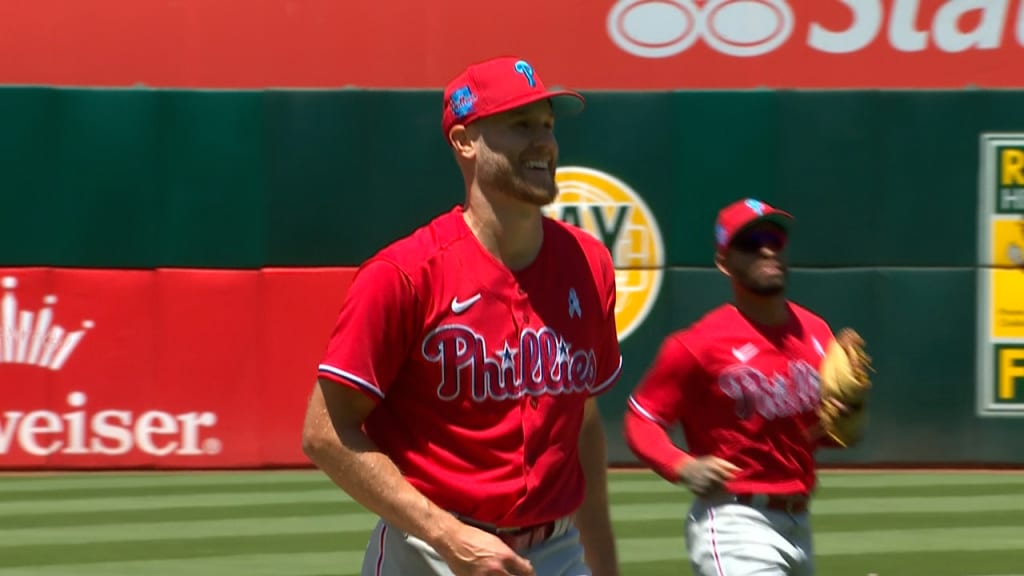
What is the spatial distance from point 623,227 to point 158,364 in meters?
3.33

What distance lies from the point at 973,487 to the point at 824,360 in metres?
6.20

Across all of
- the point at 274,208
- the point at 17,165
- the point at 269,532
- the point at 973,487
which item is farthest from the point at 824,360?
the point at 17,165

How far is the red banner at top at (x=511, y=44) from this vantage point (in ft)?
52.7

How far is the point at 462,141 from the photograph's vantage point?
11.8 feet

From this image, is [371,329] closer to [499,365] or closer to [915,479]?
[499,365]

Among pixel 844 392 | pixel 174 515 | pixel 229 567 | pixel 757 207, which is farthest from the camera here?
pixel 174 515

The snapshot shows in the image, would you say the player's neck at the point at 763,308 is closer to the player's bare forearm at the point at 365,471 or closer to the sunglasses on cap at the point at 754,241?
the sunglasses on cap at the point at 754,241

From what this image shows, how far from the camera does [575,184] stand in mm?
11625

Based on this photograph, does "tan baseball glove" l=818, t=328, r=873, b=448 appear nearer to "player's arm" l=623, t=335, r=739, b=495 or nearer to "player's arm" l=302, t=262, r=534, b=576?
"player's arm" l=623, t=335, r=739, b=495

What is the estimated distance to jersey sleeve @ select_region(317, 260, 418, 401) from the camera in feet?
11.1

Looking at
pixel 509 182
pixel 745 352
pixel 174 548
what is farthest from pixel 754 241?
pixel 174 548

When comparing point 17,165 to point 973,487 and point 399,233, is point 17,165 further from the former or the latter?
point 973,487

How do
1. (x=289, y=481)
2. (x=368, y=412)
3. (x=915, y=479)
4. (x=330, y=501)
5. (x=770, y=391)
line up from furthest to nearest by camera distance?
(x=915, y=479) < (x=289, y=481) < (x=330, y=501) < (x=770, y=391) < (x=368, y=412)

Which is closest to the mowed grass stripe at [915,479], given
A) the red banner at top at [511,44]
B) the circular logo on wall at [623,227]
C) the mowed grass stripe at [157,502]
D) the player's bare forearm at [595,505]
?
the circular logo on wall at [623,227]
